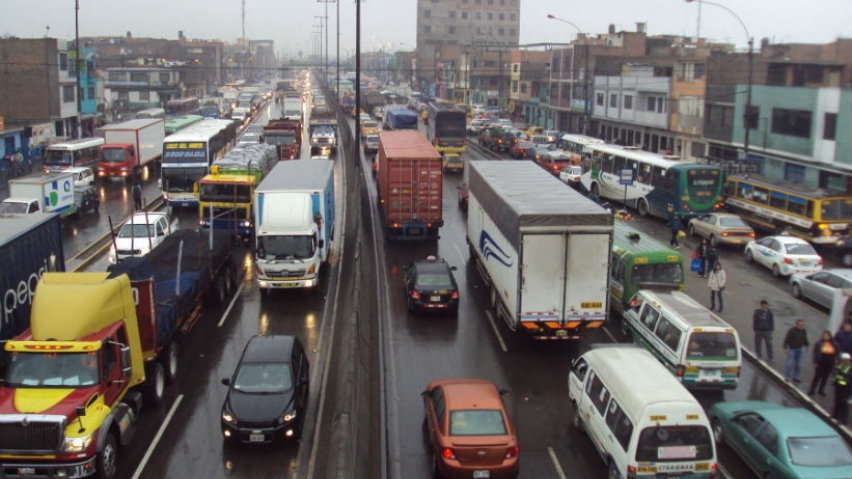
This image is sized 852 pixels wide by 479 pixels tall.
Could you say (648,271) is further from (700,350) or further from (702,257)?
(702,257)

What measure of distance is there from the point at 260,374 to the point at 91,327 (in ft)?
9.96

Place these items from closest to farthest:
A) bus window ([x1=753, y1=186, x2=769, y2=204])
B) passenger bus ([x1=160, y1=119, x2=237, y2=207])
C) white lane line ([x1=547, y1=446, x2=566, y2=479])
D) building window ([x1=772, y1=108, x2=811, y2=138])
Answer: white lane line ([x1=547, y1=446, x2=566, y2=479]), bus window ([x1=753, y1=186, x2=769, y2=204]), passenger bus ([x1=160, y1=119, x2=237, y2=207]), building window ([x1=772, y1=108, x2=811, y2=138])

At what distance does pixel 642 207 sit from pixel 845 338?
68.7ft

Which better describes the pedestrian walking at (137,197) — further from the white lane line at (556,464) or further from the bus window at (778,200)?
the bus window at (778,200)

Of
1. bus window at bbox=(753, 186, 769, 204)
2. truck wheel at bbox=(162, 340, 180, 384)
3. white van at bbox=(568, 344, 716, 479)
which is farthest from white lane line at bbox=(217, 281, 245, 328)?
bus window at bbox=(753, 186, 769, 204)

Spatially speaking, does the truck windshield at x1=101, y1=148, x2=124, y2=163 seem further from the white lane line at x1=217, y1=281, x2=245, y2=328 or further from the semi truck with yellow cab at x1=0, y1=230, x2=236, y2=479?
the semi truck with yellow cab at x1=0, y1=230, x2=236, y2=479

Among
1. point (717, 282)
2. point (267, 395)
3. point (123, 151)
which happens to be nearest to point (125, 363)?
point (267, 395)

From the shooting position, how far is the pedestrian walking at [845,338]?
1567 cm

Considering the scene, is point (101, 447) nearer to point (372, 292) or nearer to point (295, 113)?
point (372, 292)

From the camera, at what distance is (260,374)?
45.3 feet

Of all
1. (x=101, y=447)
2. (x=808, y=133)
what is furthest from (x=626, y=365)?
(x=808, y=133)

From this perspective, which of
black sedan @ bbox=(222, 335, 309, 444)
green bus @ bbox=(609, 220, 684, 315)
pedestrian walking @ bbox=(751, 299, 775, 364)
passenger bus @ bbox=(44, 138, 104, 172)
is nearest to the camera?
black sedan @ bbox=(222, 335, 309, 444)

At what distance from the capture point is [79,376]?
473 inches

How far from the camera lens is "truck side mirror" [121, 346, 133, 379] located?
41.9 feet
